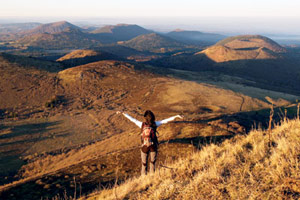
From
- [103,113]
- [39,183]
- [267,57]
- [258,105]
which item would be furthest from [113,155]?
[267,57]

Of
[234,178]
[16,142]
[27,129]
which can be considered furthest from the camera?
[27,129]

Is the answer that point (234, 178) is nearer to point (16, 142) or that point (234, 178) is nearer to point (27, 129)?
point (16, 142)

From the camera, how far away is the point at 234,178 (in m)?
4.31

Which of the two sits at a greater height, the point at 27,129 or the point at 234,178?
the point at 234,178

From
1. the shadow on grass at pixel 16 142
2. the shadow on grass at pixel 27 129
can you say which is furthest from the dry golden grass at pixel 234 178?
the shadow on grass at pixel 27 129

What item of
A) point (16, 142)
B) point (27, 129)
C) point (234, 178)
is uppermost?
point (234, 178)

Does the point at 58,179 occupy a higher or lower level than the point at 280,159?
lower

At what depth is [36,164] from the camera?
15117 mm

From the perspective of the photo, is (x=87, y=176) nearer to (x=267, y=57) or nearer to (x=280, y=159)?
(x=280, y=159)

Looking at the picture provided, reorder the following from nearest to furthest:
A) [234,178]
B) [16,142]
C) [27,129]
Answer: [234,178], [16,142], [27,129]

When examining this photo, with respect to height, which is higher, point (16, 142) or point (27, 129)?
point (27, 129)

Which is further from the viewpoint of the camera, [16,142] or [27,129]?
[27,129]

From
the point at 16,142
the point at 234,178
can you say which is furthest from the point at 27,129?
the point at 234,178

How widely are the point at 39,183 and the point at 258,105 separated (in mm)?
33094
